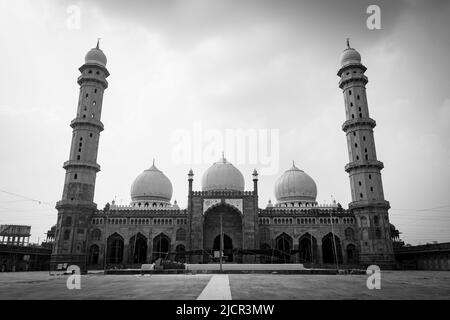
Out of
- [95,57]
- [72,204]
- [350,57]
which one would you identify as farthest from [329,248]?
[95,57]

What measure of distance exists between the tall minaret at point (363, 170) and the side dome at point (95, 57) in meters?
42.6

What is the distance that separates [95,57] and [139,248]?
1367 inches

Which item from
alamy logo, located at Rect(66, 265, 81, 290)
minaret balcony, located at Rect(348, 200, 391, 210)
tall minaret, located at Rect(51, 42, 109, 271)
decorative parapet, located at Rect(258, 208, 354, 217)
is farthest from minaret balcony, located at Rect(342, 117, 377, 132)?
alamy logo, located at Rect(66, 265, 81, 290)

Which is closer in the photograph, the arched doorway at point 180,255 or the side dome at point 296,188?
the arched doorway at point 180,255

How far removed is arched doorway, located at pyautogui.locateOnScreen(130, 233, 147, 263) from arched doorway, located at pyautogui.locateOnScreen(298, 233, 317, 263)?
26379mm

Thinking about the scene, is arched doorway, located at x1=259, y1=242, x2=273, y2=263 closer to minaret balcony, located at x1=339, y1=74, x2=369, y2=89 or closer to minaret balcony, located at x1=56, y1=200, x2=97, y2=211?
minaret balcony, located at x1=56, y1=200, x2=97, y2=211

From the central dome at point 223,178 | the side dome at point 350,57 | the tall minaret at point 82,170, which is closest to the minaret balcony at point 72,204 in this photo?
the tall minaret at point 82,170

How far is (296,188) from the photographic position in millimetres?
64812

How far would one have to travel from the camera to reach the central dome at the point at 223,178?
2422 inches

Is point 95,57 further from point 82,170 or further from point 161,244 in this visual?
point 161,244

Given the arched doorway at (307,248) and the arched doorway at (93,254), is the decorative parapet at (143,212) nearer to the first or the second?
the arched doorway at (93,254)

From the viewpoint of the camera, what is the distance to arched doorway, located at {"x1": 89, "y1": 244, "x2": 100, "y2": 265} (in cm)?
5444
